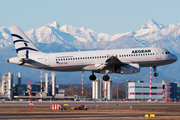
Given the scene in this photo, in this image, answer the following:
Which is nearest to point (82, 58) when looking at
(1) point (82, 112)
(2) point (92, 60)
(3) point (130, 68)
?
(2) point (92, 60)

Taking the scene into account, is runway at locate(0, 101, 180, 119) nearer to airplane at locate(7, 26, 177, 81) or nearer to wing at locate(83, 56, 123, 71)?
airplane at locate(7, 26, 177, 81)

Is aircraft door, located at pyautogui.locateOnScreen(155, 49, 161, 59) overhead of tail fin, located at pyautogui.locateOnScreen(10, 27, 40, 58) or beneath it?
beneath

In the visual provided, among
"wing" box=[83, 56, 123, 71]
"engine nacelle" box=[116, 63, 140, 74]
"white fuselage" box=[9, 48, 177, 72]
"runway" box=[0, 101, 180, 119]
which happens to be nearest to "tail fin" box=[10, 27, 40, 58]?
"white fuselage" box=[9, 48, 177, 72]

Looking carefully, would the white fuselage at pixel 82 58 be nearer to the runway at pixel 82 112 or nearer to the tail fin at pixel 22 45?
the tail fin at pixel 22 45

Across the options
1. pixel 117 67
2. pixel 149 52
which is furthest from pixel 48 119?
pixel 149 52

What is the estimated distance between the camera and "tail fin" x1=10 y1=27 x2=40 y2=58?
76.2 meters

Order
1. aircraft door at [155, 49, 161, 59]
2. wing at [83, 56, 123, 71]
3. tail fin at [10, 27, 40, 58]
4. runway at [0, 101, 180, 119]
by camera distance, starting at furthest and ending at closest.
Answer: tail fin at [10, 27, 40, 58]
aircraft door at [155, 49, 161, 59]
wing at [83, 56, 123, 71]
runway at [0, 101, 180, 119]

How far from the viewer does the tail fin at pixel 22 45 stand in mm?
76250

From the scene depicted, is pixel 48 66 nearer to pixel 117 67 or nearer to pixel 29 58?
A: pixel 29 58

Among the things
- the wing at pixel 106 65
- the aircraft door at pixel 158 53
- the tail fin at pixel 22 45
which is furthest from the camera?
the tail fin at pixel 22 45

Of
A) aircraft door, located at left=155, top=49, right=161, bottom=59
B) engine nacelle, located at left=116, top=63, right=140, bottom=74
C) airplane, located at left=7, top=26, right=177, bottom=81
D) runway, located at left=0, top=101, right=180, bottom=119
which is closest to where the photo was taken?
runway, located at left=0, top=101, right=180, bottom=119

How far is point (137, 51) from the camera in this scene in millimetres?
74875

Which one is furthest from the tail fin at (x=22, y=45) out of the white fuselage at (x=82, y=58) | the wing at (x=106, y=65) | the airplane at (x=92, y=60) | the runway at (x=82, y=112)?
the runway at (x=82, y=112)

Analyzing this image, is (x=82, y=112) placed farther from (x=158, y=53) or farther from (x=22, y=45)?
(x=158, y=53)
